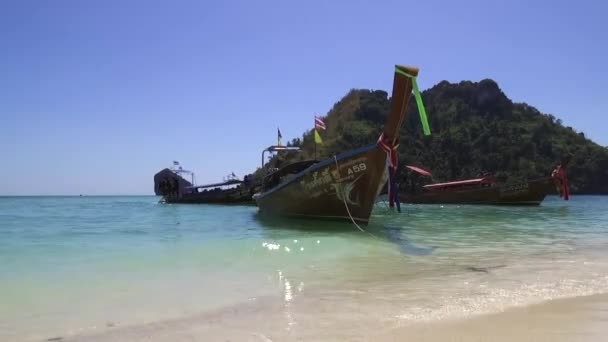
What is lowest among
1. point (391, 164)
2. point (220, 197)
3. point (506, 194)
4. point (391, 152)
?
point (506, 194)

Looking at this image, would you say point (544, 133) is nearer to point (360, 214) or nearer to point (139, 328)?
point (360, 214)

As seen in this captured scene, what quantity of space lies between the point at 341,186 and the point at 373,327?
8.51m

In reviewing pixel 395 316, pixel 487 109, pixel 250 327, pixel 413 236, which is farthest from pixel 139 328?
pixel 487 109

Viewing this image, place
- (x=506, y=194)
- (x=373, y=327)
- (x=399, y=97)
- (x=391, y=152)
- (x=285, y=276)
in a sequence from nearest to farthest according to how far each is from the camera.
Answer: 1. (x=373, y=327)
2. (x=285, y=276)
3. (x=399, y=97)
4. (x=391, y=152)
5. (x=506, y=194)

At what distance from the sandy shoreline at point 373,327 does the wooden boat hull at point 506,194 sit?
88.5ft

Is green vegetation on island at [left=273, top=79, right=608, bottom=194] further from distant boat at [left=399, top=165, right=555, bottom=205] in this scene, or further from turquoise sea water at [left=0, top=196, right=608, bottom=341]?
turquoise sea water at [left=0, top=196, right=608, bottom=341]

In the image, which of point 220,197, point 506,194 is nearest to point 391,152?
Result: point 506,194

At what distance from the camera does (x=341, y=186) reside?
38.8 ft

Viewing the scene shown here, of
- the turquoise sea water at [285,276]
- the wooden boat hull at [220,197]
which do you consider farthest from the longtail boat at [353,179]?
the wooden boat hull at [220,197]

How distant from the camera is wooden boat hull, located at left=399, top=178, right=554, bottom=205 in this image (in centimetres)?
2884

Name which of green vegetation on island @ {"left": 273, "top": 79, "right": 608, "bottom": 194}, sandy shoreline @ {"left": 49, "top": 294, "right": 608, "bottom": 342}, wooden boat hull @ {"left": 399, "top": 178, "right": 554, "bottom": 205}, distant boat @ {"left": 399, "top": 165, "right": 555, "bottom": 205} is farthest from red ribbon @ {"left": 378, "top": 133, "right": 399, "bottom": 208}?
green vegetation on island @ {"left": 273, "top": 79, "right": 608, "bottom": 194}

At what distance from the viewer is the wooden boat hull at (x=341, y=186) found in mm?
11250

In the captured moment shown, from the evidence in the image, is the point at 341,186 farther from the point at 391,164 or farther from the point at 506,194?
the point at 506,194

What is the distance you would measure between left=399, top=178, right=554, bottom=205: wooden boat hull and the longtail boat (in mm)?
19034
